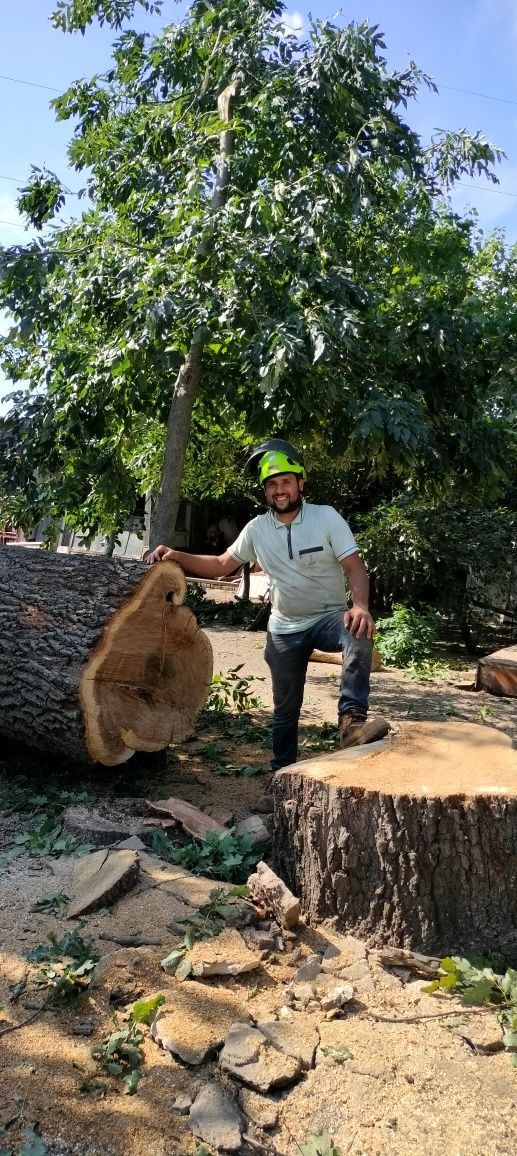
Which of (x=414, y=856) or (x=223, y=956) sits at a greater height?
(x=414, y=856)

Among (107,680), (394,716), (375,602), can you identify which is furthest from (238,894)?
(375,602)

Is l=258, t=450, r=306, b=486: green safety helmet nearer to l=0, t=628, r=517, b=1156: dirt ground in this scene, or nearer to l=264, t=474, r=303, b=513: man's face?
l=264, t=474, r=303, b=513: man's face

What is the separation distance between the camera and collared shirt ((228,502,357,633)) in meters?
4.07

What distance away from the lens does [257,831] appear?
3.54m

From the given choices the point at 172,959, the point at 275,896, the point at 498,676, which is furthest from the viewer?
the point at 498,676

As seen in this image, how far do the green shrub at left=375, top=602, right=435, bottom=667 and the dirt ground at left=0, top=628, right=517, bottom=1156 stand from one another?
639 centimetres

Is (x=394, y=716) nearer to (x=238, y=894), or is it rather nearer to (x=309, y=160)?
(x=238, y=894)

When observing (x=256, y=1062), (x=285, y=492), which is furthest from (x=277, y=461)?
(x=256, y=1062)

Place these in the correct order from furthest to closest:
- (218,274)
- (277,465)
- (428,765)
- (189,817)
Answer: (218,274) → (277,465) → (189,817) → (428,765)

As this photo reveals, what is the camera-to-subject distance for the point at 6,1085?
2.03 metres

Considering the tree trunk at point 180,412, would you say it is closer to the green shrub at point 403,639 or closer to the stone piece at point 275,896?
the green shrub at point 403,639

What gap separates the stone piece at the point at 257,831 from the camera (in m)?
3.48

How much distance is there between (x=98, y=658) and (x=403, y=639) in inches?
223

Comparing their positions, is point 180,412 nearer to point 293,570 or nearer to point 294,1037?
point 293,570
